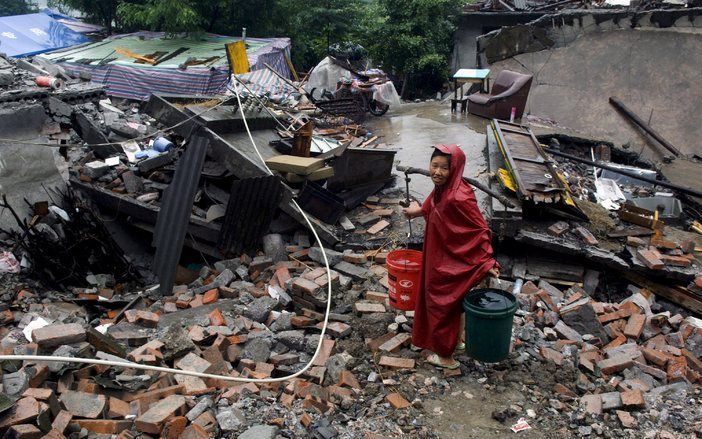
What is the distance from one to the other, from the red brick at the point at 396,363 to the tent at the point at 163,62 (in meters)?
11.2

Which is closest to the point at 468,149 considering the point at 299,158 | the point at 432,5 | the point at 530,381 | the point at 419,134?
the point at 419,134

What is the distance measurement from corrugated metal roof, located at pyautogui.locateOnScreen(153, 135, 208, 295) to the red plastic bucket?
10.3 ft

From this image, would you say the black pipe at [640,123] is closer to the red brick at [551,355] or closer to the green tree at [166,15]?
the red brick at [551,355]

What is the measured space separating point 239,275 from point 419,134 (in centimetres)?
637

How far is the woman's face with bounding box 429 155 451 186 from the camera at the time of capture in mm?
4102

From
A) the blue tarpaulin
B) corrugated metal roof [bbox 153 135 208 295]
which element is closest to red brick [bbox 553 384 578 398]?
corrugated metal roof [bbox 153 135 208 295]

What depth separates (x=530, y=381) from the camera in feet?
14.4

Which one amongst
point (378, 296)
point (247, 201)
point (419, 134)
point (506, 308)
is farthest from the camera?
point (419, 134)

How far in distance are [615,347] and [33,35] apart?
20.4 m

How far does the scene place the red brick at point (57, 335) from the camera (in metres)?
4.30

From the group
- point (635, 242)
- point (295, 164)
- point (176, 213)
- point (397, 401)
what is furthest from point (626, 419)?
point (176, 213)

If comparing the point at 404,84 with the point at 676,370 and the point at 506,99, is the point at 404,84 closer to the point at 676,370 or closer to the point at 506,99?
the point at 506,99

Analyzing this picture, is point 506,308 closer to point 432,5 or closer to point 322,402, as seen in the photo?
point 322,402

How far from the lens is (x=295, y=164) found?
745 centimetres
